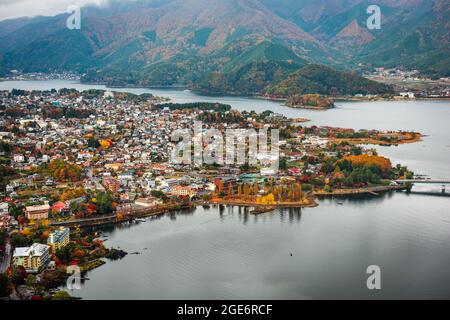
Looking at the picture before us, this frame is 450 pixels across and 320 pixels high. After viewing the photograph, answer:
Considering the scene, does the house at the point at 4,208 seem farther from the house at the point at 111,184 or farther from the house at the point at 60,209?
the house at the point at 111,184

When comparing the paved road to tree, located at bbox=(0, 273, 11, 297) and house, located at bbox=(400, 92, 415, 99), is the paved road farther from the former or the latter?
house, located at bbox=(400, 92, 415, 99)

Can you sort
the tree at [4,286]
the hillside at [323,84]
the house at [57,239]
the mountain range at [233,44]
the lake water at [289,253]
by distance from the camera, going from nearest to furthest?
the tree at [4,286] < the lake water at [289,253] < the house at [57,239] < the hillside at [323,84] < the mountain range at [233,44]

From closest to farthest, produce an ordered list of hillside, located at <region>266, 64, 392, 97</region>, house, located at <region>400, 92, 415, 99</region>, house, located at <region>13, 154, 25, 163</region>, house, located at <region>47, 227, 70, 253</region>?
1. house, located at <region>47, 227, 70, 253</region>
2. house, located at <region>13, 154, 25, 163</region>
3. house, located at <region>400, 92, 415, 99</region>
4. hillside, located at <region>266, 64, 392, 97</region>

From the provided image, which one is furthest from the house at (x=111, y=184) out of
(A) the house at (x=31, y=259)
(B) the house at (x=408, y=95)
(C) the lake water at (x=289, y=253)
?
(B) the house at (x=408, y=95)

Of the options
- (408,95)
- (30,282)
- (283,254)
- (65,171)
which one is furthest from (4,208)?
(408,95)

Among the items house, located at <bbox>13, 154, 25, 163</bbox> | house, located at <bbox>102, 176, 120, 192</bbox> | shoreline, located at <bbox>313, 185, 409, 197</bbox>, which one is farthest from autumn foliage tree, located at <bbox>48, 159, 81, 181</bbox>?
shoreline, located at <bbox>313, 185, 409, 197</bbox>
